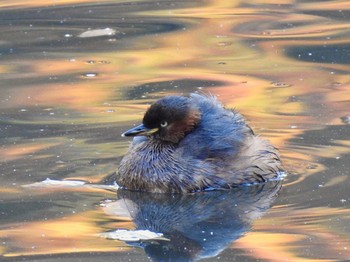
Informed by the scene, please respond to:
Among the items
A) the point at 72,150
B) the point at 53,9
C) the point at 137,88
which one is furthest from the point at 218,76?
the point at 53,9

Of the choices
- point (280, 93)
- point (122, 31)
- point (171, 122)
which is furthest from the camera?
point (122, 31)

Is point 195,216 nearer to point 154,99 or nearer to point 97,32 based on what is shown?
point 154,99

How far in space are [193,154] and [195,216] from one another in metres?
0.83

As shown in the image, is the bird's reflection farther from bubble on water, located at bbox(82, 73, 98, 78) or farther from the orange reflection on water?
bubble on water, located at bbox(82, 73, 98, 78)

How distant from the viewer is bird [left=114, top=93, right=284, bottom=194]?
8039mm

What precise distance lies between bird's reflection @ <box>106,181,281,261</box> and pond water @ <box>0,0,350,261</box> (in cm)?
1

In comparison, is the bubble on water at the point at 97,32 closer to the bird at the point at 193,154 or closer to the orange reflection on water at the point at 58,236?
the bird at the point at 193,154

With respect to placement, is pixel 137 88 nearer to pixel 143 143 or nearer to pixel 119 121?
pixel 119 121

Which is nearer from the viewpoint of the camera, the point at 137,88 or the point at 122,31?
the point at 137,88

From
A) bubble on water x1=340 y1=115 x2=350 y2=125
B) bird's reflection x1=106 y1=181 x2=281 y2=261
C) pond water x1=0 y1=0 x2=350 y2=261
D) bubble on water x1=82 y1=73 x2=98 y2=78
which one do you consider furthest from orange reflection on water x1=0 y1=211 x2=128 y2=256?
bubble on water x1=82 y1=73 x2=98 y2=78

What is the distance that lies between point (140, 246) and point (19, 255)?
70 centimetres

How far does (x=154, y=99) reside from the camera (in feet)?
33.6

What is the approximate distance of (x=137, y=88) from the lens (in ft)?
35.3

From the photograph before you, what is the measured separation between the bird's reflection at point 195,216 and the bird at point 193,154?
9cm
